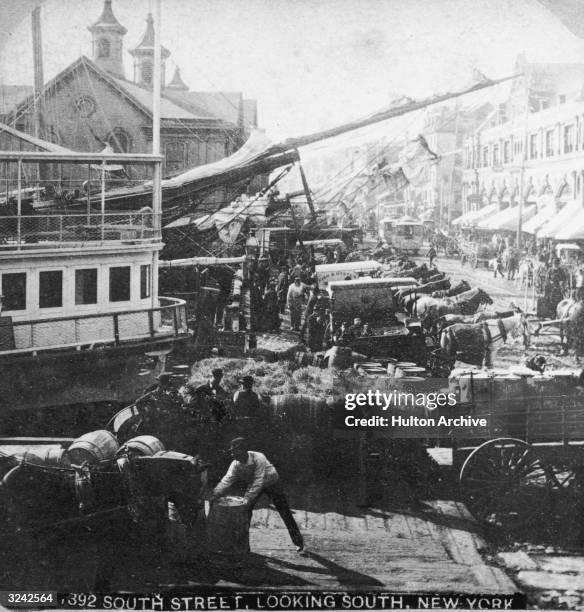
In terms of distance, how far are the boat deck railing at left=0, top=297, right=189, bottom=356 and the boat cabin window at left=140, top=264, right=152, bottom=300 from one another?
0.37 ft

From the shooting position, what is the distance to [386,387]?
436 centimetres

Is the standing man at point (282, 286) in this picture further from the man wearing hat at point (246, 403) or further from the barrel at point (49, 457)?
the barrel at point (49, 457)

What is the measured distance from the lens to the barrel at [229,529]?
3.78 meters

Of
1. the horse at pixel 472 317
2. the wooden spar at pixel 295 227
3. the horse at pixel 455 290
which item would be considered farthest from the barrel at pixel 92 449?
the horse at pixel 455 290

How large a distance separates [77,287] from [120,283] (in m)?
0.27

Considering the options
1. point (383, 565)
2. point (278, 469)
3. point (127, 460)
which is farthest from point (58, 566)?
point (383, 565)

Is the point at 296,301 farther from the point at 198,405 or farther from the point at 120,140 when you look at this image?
the point at 120,140

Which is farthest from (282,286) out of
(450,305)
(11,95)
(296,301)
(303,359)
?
(11,95)

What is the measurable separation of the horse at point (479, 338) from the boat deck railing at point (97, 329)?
69.6 inches

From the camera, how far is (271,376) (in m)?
4.45

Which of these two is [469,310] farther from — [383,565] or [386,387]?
[383,565]

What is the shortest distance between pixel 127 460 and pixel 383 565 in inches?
62.1

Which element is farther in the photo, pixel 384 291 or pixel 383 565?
pixel 384 291

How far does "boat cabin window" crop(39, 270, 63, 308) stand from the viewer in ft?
14.0
